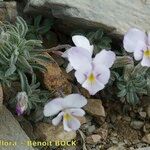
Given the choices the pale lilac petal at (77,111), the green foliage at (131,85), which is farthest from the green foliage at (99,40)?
the pale lilac petal at (77,111)

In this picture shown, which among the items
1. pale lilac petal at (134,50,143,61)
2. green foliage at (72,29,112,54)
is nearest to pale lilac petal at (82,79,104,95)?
pale lilac petal at (134,50,143,61)

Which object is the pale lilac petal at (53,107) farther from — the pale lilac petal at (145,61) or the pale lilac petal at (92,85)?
the pale lilac petal at (145,61)

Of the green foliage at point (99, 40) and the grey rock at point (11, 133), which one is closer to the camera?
the grey rock at point (11, 133)

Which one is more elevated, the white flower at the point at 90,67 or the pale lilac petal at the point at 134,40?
the pale lilac petal at the point at 134,40

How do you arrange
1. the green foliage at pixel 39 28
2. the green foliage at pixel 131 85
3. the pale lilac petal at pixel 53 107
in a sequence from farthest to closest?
1. the green foliage at pixel 39 28
2. the green foliage at pixel 131 85
3. the pale lilac petal at pixel 53 107

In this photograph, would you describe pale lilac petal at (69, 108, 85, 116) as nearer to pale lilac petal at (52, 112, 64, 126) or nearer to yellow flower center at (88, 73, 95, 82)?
pale lilac petal at (52, 112, 64, 126)

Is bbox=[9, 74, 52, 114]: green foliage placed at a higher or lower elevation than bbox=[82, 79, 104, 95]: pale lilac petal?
lower

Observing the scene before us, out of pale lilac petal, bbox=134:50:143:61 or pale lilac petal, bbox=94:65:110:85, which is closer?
pale lilac petal, bbox=94:65:110:85
